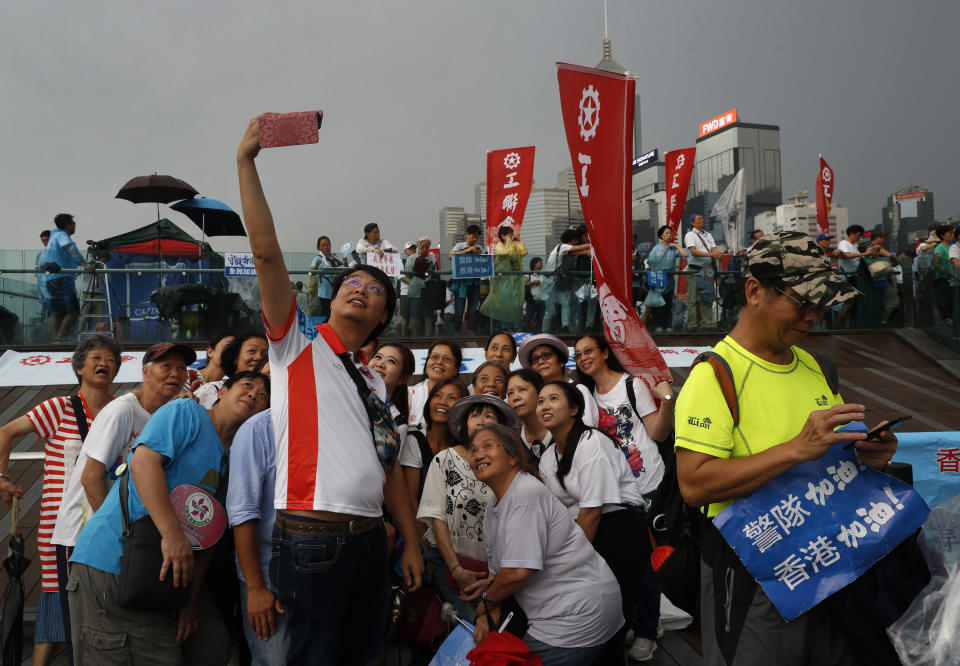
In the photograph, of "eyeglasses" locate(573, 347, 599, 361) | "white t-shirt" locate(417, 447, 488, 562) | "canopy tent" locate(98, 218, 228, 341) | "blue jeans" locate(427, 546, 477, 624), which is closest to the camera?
"blue jeans" locate(427, 546, 477, 624)

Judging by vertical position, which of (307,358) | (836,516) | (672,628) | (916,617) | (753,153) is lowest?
(672,628)

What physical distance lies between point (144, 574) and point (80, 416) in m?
1.40

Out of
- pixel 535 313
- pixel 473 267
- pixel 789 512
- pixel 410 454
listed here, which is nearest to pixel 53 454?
pixel 410 454

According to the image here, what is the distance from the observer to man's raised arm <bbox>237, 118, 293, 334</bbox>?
1988mm

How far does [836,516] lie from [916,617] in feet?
0.95

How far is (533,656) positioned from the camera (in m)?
2.82

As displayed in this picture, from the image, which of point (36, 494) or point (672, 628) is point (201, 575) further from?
point (36, 494)

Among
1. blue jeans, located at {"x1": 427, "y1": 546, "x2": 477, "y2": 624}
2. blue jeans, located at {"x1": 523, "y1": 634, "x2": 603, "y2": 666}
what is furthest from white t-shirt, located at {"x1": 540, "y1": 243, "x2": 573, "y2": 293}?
blue jeans, located at {"x1": 523, "y1": 634, "x2": 603, "y2": 666}

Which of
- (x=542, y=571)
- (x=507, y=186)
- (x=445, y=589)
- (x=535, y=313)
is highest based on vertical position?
(x=507, y=186)

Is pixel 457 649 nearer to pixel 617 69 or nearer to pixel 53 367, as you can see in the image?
pixel 53 367

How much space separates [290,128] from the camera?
6.43 feet

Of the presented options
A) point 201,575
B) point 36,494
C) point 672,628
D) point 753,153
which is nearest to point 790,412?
point 201,575

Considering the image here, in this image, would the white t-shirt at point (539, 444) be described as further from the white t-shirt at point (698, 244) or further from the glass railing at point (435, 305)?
the white t-shirt at point (698, 244)

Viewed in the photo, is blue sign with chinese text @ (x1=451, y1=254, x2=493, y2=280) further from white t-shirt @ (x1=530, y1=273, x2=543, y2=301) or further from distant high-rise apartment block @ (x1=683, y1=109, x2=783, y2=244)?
distant high-rise apartment block @ (x1=683, y1=109, x2=783, y2=244)
